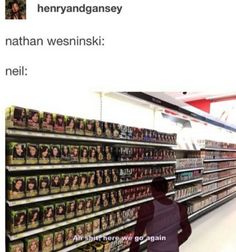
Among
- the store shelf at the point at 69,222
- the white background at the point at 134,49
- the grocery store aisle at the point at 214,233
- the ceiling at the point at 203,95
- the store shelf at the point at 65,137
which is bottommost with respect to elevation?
the grocery store aisle at the point at 214,233

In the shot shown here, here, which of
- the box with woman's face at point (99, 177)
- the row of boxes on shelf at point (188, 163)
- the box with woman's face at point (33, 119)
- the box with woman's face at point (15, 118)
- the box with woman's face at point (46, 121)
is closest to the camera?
the box with woman's face at point (15, 118)

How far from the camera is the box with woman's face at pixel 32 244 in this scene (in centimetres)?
245

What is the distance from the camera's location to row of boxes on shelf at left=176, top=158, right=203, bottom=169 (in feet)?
17.3

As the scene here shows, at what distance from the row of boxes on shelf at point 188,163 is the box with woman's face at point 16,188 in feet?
11.0

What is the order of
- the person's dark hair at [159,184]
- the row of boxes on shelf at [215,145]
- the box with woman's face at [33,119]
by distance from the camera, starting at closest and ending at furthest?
the box with woman's face at [33,119] < the person's dark hair at [159,184] < the row of boxes on shelf at [215,145]

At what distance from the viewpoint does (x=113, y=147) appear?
342 cm

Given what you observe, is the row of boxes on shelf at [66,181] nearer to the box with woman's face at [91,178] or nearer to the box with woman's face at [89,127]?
the box with woman's face at [91,178]

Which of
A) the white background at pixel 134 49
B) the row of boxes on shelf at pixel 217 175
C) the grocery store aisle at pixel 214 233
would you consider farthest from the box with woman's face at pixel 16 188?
the row of boxes on shelf at pixel 217 175

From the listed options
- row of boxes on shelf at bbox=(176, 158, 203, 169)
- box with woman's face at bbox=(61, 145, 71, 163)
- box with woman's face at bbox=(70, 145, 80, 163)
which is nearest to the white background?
box with woman's face at bbox=(61, 145, 71, 163)

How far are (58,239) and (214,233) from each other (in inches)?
156

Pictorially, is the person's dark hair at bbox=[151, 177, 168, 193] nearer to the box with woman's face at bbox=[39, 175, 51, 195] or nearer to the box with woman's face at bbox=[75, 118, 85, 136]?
the box with woman's face at bbox=[75, 118, 85, 136]

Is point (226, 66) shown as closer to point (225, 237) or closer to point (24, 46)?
point (24, 46)

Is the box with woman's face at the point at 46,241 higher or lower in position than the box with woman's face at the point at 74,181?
lower

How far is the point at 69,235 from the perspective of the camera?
284 centimetres
